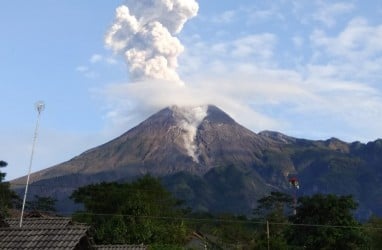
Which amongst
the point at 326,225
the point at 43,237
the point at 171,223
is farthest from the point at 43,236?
the point at 171,223

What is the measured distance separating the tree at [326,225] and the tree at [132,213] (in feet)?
34.5

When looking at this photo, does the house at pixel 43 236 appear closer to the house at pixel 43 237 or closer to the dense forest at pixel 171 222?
the house at pixel 43 237

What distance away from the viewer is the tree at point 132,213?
45.1 m

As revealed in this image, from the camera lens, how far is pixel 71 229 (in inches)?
687

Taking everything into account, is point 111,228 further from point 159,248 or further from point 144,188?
point 144,188

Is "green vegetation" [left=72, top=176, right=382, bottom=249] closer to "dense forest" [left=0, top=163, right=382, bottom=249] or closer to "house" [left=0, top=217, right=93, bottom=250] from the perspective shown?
"dense forest" [left=0, top=163, right=382, bottom=249]

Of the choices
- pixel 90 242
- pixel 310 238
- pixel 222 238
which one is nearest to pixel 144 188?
pixel 222 238

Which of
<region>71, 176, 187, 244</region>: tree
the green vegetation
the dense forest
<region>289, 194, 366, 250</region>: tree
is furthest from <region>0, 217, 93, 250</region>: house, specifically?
<region>289, 194, 366, 250</region>: tree

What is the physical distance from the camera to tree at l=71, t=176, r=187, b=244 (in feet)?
148

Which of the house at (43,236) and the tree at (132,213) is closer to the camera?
the house at (43,236)

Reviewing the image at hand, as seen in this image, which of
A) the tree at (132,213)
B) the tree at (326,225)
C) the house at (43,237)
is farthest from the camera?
the tree at (326,225)

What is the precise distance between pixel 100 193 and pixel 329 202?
24.3 meters

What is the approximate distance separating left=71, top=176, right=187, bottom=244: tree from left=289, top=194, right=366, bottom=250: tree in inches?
414

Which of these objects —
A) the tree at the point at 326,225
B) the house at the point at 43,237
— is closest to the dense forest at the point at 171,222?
the tree at the point at 326,225
